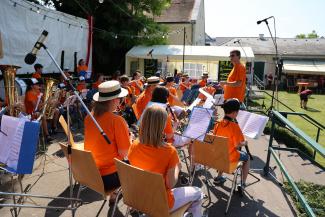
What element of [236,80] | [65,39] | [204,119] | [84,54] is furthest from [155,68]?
[204,119]

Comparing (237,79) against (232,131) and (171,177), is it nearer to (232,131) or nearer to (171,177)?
(232,131)

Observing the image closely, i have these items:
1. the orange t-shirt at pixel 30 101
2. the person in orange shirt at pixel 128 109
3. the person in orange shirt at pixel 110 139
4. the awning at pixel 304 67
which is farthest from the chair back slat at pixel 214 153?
the awning at pixel 304 67

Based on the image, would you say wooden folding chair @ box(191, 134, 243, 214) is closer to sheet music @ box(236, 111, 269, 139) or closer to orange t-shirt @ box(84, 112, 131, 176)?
sheet music @ box(236, 111, 269, 139)

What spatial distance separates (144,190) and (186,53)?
53.2 ft

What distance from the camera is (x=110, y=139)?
3398mm

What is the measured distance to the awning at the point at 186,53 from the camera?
17.9 metres

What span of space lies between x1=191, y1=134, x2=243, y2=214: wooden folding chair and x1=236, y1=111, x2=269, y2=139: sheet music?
1.85 ft

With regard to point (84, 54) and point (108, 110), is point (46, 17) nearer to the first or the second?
point (84, 54)

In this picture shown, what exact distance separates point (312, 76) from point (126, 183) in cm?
3207

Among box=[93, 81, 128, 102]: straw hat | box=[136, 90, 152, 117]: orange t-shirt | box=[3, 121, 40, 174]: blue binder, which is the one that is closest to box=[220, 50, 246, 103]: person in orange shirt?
box=[136, 90, 152, 117]: orange t-shirt

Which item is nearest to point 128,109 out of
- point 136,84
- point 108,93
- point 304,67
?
point 136,84

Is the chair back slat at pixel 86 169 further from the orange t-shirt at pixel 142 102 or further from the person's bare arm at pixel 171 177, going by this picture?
the orange t-shirt at pixel 142 102

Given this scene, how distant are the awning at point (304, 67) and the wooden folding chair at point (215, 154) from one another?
28278 mm

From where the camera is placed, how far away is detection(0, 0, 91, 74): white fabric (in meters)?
8.70
